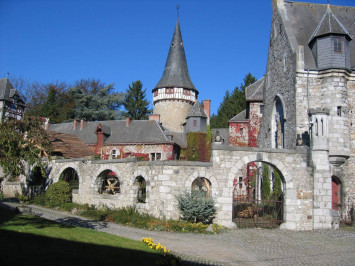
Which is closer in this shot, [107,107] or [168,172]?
[168,172]

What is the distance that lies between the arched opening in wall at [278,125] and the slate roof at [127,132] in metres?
11.6

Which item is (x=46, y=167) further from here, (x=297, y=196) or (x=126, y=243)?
(x=297, y=196)

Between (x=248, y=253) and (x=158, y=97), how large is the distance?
3209 cm

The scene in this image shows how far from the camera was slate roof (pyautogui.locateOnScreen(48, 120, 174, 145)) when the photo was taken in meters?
30.2

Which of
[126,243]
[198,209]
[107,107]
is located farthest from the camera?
[107,107]

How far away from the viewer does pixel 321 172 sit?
13234mm

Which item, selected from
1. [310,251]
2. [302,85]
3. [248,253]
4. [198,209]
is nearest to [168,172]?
[198,209]

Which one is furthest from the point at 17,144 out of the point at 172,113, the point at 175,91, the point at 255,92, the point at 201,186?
the point at 175,91

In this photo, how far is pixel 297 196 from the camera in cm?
1307

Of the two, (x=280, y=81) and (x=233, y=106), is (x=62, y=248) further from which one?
(x=233, y=106)

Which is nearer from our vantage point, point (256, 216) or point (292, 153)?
point (292, 153)

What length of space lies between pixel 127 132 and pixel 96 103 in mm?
13097

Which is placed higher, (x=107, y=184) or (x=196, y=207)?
(x=107, y=184)

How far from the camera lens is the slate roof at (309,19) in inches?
712
